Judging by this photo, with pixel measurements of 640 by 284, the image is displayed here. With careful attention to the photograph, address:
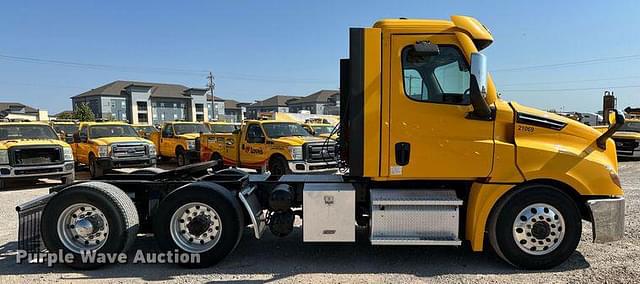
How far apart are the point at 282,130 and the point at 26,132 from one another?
24.4 feet

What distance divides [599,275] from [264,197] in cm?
399

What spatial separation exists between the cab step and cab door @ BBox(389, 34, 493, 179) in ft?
1.31

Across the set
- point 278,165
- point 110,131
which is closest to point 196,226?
point 278,165

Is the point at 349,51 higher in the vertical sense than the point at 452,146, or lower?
higher

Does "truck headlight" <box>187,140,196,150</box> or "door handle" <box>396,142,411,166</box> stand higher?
"door handle" <box>396,142,411,166</box>

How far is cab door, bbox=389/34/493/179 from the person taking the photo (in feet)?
15.2

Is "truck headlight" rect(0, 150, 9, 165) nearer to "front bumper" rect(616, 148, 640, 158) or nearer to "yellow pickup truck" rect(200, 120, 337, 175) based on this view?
"yellow pickup truck" rect(200, 120, 337, 175)

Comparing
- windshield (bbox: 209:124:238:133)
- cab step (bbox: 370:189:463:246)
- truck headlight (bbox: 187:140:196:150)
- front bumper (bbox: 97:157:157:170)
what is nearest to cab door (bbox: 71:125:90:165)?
front bumper (bbox: 97:157:157:170)

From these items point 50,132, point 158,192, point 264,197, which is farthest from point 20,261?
point 50,132

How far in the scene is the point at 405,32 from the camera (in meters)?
4.64

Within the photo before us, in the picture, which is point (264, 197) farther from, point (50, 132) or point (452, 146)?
point (50, 132)

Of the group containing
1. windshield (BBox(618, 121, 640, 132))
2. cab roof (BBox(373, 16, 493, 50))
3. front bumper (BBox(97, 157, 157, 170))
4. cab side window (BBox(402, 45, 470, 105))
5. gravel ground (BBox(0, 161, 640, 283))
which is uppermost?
cab roof (BBox(373, 16, 493, 50))

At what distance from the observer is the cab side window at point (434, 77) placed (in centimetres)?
466

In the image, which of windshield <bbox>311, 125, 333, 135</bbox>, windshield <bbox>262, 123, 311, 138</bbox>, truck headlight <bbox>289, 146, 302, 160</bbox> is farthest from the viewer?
windshield <bbox>311, 125, 333, 135</bbox>
